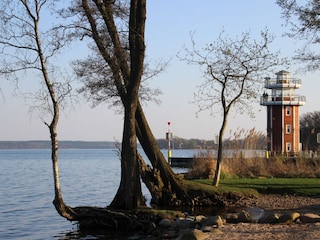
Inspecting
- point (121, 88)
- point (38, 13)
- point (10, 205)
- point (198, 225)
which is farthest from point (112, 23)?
point (10, 205)

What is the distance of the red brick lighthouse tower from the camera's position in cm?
5359

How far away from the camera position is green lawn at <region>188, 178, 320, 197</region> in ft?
70.7

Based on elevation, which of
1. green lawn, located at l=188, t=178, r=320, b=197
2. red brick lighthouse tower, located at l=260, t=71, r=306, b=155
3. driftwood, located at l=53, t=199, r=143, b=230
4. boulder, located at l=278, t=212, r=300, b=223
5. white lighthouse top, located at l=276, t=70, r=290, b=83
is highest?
white lighthouse top, located at l=276, t=70, r=290, b=83

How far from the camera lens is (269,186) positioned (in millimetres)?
23672

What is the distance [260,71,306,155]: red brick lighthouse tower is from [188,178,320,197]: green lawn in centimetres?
2681

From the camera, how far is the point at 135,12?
1909 centimetres

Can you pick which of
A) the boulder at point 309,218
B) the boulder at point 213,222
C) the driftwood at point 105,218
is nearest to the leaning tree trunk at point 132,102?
the driftwood at point 105,218

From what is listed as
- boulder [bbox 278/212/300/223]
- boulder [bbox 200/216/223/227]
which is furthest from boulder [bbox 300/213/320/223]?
boulder [bbox 200/216/223/227]

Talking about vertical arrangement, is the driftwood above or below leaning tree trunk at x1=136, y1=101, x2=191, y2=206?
below

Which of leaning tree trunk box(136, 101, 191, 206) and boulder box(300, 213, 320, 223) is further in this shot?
A: leaning tree trunk box(136, 101, 191, 206)

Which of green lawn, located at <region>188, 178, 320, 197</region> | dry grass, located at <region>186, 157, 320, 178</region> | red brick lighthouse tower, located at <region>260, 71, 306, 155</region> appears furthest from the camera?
red brick lighthouse tower, located at <region>260, 71, 306, 155</region>

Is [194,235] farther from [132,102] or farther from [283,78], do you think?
[283,78]

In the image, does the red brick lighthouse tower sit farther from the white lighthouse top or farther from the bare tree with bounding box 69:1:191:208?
the bare tree with bounding box 69:1:191:208

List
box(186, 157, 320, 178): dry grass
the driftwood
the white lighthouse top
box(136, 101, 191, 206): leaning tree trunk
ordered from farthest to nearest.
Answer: the white lighthouse top < box(186, 157, 320, 178): dry grass < box(136, 101, 191, 206): leaning tree trunk < the driftwood
